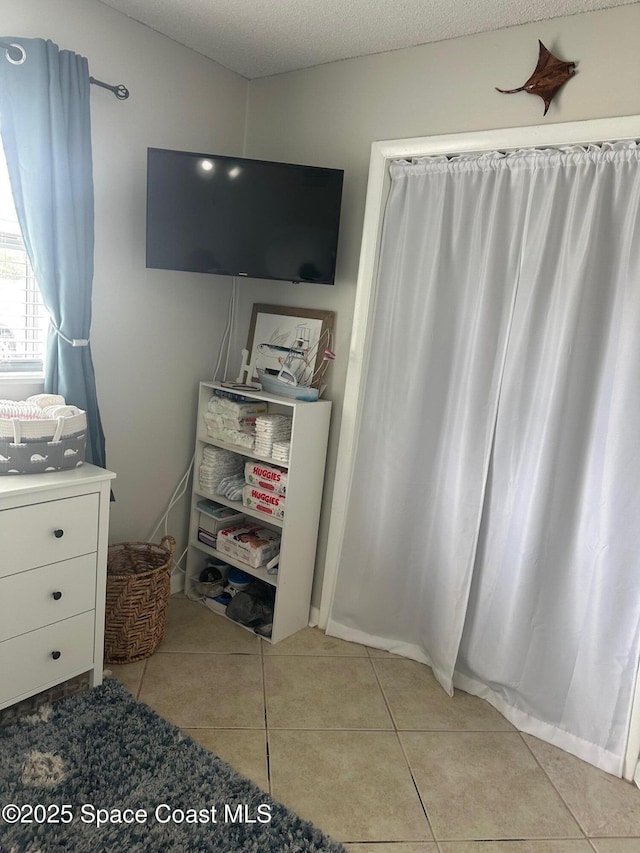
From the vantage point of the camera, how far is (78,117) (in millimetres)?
2117

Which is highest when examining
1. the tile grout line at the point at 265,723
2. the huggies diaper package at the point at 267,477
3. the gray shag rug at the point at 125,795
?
the huggies diaper package at the point at 267,477

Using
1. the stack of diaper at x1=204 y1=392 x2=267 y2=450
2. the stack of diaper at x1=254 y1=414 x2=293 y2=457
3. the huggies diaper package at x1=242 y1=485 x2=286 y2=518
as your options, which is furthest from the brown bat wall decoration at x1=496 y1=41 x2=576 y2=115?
the huggies diaper package at x1=242 y1=485 x2=286 y2=518

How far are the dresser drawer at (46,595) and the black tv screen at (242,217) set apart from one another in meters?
1.20

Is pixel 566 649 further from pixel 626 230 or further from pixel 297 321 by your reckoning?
pixel 297 321

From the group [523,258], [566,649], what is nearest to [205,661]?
[566,649]

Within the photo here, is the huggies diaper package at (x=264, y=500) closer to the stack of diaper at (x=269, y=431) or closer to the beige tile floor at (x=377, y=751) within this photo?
the stack of diaper at (x=269, y=431)

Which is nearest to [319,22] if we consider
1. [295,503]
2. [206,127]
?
[206,127]

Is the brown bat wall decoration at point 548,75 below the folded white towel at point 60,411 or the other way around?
the other way around

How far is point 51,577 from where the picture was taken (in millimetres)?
1975

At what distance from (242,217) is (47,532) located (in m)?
1.39

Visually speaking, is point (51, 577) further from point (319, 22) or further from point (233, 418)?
point (319, 22)

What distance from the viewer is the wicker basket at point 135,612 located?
2332 millimetres

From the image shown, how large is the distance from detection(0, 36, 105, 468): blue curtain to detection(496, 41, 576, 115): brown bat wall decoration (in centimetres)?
155

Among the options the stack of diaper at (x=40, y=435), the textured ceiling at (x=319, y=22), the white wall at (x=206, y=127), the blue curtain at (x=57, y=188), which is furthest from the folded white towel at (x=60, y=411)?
the textured ceiling at (x=319, y=22)
